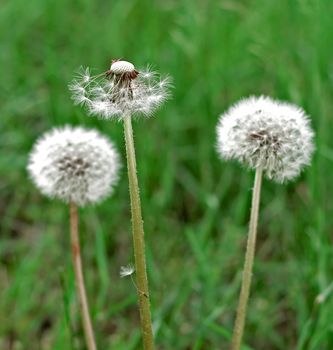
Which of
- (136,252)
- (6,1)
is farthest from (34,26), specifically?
(136,252)

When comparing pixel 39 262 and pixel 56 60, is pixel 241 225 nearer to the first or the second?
pixel 39 262

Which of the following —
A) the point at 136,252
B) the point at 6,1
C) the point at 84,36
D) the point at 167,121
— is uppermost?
the point at 6,1

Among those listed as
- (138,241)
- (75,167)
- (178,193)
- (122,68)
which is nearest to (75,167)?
(75,167)

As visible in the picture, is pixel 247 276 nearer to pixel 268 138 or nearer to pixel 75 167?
pixel 268 138

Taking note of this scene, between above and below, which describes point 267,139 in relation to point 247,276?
above

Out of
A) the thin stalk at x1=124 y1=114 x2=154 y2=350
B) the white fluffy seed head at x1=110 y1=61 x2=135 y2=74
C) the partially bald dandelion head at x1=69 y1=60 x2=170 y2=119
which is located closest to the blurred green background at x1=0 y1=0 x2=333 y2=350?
the thin stalk at x1=124 y1=114 x2=154 y2=350
